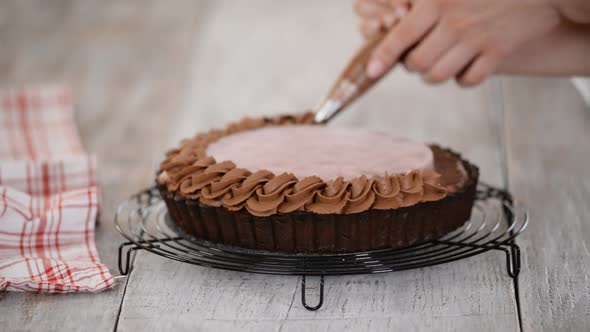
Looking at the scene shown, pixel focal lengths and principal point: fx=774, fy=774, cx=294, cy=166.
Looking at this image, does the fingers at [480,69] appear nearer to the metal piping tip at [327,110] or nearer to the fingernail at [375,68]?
the fingernail at [375,68]

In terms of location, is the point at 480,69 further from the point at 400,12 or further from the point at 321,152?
the point at 321,152

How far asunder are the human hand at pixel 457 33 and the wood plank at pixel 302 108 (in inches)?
20.1

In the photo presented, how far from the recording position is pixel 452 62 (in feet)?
7.27

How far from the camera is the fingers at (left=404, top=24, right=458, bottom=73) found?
2172mm

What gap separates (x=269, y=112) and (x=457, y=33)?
131cm

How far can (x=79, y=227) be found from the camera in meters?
2.14

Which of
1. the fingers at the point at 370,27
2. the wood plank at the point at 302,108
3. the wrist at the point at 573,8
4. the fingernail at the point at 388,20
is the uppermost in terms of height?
the fingernail at the point at 388,20

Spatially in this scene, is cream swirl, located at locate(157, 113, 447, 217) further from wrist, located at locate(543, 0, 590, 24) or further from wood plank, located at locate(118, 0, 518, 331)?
wrist, located at locate(543, 0, 590, 24)

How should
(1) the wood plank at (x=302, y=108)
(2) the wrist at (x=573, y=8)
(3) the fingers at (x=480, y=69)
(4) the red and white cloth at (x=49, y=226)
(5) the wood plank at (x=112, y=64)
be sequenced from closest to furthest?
(1) the wood plank at (x=302, y=108) → (4) the red and white cloth at (x=49, y=226) → (2) the wrist at (x=573, y=8) → (3) the fingers at (x=480, y=69) → (5) the wood plank at (x=112, y=64)

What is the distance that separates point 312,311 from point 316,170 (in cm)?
35

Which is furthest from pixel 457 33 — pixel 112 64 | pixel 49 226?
pixel 112 64

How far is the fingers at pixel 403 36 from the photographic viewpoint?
7.06 feet

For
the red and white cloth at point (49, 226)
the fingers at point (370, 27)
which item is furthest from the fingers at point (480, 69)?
the red and white cloth at point (49, 226)

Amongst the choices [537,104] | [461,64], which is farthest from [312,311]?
[537,104]
